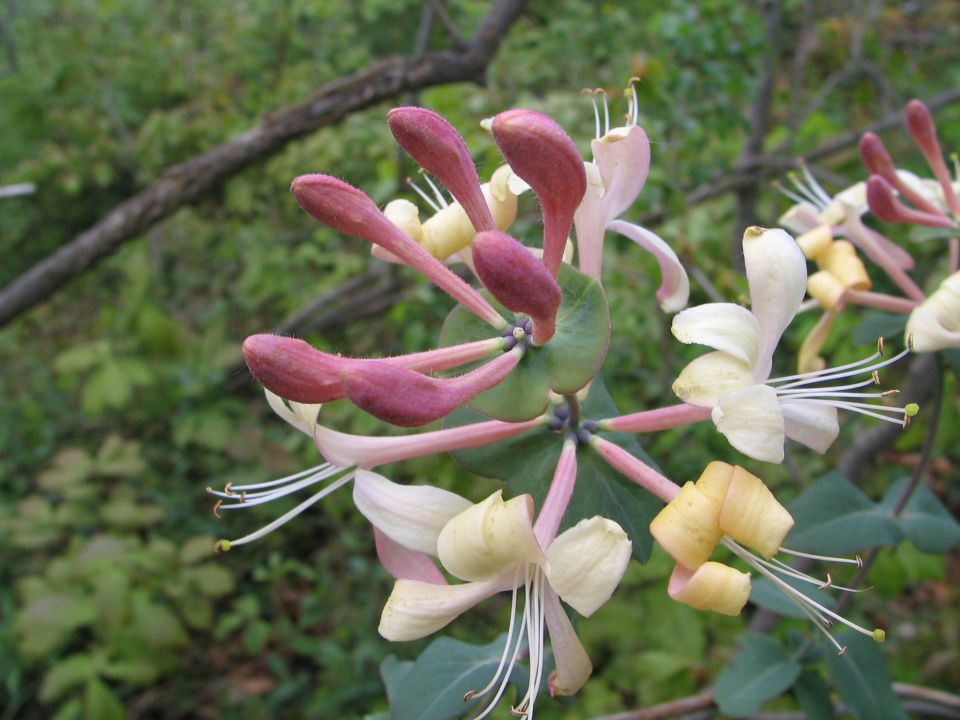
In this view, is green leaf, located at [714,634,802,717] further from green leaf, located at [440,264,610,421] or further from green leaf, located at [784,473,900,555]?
green leaf, located at [440,264,610,421]

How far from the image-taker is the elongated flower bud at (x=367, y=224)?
2.11 feet

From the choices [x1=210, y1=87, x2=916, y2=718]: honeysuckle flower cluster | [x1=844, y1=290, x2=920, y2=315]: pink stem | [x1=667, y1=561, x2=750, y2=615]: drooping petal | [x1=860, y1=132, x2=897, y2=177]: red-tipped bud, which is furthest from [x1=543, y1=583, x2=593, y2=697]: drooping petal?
[x1=860, y1=132, x2=897, y2=177]: red-tipped bud

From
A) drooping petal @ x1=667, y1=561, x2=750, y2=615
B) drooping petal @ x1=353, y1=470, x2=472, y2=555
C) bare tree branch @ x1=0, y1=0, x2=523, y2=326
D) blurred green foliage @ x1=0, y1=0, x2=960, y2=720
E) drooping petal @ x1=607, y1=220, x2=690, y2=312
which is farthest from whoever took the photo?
bare tree branch @ x1=0, y1=0, x2=523, y2=326

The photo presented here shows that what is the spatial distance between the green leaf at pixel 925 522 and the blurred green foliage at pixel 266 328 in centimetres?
23

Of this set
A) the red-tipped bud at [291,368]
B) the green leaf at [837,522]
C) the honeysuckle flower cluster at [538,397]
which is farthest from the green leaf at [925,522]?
the red-tipped bud at [291,368]

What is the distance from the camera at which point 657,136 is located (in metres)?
1.66

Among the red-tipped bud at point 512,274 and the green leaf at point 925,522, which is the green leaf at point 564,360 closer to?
the red-tipped bud at point 512,274

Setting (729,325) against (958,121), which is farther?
(958,121)

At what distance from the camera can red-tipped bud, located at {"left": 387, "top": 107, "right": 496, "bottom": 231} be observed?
0.64 meters

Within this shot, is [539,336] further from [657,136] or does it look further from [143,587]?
[143,587]

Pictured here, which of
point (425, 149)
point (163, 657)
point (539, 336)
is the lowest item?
point (163, 657)

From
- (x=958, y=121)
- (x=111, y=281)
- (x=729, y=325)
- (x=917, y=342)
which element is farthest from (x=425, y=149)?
(x=111, y=281)

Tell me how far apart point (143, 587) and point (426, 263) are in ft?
5.58

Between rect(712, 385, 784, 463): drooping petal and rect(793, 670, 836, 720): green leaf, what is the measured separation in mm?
507
